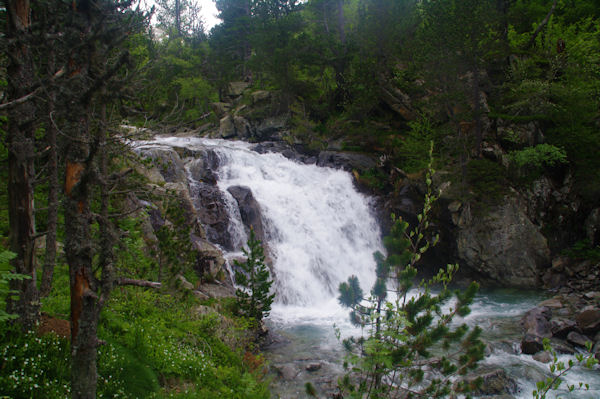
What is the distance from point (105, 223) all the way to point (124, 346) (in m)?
3.42

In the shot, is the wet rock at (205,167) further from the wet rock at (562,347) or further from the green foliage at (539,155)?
the wet rock at (562,347)

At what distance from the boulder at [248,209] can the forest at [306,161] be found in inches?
6.0

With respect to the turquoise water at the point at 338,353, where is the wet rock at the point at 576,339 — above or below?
above

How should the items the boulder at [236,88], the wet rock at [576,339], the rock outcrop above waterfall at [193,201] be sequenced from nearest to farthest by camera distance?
the wet rock at [576,339], the rock outcrop above waterfall at [193,201], the boulder at [236,88]

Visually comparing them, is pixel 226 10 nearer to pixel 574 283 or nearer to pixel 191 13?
pixel 191 13

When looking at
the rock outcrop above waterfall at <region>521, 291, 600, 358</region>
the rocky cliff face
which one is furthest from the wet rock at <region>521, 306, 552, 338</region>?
the rocky cliff face

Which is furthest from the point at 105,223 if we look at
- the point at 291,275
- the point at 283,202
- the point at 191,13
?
the point at 191,13

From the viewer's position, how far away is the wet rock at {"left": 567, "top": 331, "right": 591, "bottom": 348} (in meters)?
10.2

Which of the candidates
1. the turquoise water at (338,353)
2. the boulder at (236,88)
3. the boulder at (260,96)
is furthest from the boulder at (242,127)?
the turquoise water at (338,353)

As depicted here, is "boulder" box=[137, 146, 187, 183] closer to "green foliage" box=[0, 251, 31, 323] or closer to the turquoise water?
the turquoise water

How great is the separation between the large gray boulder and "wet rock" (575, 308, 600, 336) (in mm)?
4934

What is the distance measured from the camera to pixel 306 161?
960 inches

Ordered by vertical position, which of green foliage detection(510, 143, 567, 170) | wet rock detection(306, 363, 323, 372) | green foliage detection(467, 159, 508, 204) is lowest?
wet rock detection(306, 363, 323, 372)

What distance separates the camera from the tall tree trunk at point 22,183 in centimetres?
434
